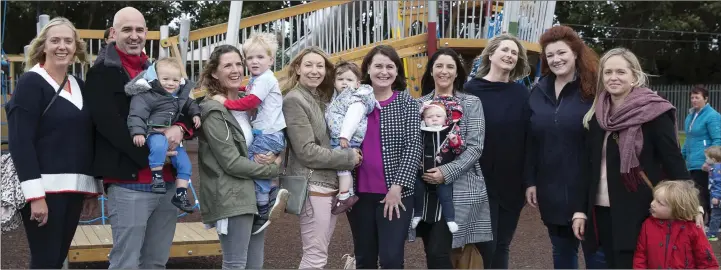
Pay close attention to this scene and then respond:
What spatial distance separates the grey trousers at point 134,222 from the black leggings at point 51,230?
22cm

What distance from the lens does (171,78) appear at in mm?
4152

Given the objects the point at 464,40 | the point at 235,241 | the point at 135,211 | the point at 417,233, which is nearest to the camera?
the point at 135,211

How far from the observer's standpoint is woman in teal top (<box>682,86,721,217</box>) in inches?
349

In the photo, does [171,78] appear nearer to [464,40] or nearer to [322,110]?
[322,110]

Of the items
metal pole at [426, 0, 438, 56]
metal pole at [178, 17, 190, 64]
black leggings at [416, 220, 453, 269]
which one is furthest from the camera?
metal pole at [426, 0, 438, 56]

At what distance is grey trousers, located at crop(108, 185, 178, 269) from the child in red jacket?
2.66m

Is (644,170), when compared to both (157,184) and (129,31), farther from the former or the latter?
(129,31)

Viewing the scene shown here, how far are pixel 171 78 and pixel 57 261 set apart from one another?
1.17 metres

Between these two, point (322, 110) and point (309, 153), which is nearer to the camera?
point (309, 153)

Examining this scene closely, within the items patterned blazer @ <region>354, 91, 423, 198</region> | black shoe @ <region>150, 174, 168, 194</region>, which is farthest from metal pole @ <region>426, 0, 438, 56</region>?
black shoe @ <region>150, 174, 168, 194</region>

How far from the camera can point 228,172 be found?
424 centimetres

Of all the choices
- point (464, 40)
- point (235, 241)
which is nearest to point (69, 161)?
point (235, 241)

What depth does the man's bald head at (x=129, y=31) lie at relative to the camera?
4125 millimetres

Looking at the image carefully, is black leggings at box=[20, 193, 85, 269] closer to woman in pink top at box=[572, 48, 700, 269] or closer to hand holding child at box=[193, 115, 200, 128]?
hand holding child at box=[193, 115, 200, 128]
